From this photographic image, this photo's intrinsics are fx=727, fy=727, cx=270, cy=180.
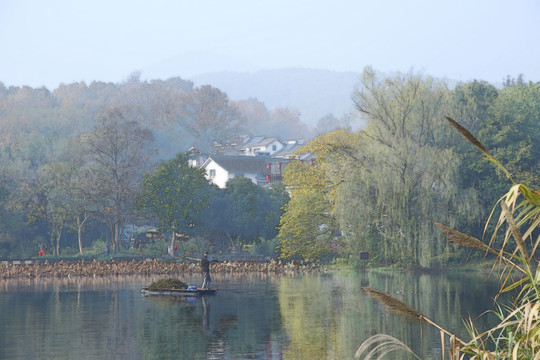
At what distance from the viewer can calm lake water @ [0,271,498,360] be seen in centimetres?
1895

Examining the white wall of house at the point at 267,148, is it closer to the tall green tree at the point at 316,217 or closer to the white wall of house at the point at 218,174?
the white wall of house at the point at 218,174


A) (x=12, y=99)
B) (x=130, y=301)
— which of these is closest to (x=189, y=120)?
(x=12, y=99)

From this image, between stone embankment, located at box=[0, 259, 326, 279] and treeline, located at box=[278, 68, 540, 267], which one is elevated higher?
treeline, located at box=[278, 68, 540, 267]

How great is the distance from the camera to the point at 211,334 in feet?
70.6

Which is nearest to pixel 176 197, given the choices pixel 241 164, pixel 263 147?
pixel 241 164

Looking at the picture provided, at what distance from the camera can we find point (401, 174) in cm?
4488

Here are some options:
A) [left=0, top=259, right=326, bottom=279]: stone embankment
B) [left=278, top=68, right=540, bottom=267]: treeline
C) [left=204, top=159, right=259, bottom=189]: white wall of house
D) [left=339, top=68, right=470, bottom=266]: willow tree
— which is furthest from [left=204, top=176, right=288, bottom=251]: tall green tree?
[left=204, top=159, right=259, bottom=189]: white wall of house

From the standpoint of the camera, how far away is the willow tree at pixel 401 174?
44.2 meters

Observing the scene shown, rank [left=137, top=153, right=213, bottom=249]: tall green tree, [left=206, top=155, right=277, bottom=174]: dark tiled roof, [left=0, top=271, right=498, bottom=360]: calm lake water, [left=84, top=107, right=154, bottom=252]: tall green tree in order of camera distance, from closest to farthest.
A: [left=0, top=271, right=498, bottom=360]: calm lake water, [left=137, top=153, right=213, bottom=249]: tall green tree, [left=84, top=107, right=154, bottom=252]: tall green tree, [left=206, top=155, right=277, bottom=174]: dark tiled roof

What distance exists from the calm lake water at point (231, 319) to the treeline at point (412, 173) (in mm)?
5597

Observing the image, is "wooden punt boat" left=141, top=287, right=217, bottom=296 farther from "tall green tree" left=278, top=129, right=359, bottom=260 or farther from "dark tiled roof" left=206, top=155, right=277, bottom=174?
"dark tiled roof" left=206, top=155, right=277, bottom=174

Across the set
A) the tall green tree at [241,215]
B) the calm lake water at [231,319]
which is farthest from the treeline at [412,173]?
the tall green tree at [241,215]

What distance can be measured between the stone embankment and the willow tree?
6.29 meters

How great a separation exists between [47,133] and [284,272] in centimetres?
6311
